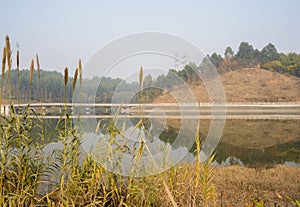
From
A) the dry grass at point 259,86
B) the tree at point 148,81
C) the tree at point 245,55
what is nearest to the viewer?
the tree at point 148,81

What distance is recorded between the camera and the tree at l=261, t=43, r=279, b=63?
198 ft

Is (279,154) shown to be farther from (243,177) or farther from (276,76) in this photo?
(276,76)

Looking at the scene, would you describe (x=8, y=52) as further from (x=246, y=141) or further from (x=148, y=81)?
(x=246, y=141)

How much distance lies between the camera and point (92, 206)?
2.38m

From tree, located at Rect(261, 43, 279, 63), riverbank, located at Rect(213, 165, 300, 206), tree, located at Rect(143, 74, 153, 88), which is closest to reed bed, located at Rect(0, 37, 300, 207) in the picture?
tree, located at Rect(143, 74, 153, 88)

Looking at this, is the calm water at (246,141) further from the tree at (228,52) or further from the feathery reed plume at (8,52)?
the tree at (228,52)

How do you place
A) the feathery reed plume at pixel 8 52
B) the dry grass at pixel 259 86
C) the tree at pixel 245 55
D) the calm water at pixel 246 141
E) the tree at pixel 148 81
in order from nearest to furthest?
1. the feathery reed plume at pixel 8 52
2. the tree at pixel 148 81
3. the calm water at pixel 246 141
4. the dry grass at pixel 259 86
5. the tree at pixel 245 55

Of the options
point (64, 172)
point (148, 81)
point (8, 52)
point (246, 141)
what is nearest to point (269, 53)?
point (246, 141)

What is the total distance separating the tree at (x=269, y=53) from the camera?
60287mm

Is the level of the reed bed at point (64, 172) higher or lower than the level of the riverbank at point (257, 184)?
higher

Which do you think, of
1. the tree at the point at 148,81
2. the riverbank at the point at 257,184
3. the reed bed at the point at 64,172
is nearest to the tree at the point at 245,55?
the riverbank at the point at 257,184

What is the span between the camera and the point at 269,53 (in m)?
62.2

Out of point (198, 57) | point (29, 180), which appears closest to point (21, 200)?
point (29, 180)

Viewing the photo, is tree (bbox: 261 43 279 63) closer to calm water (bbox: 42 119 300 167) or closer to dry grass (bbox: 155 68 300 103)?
dry grass (bbox: 155 68 300 103)
